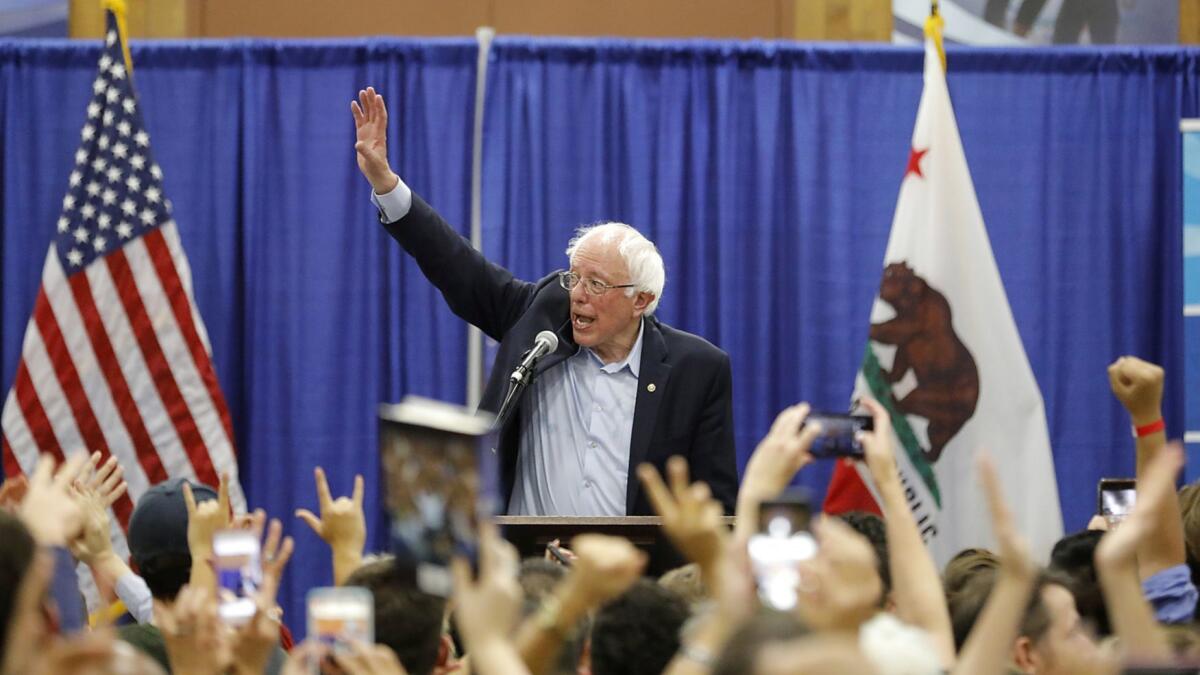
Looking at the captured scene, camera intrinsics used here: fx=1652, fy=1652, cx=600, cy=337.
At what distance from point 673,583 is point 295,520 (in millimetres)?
3754

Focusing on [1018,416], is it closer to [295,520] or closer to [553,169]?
[553,169]

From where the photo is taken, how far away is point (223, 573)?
2252 mm

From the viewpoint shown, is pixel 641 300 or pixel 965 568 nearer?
pixel 965 568

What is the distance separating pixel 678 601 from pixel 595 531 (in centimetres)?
123

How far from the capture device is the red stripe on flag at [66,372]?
5.84 meters

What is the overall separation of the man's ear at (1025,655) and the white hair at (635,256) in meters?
2.24

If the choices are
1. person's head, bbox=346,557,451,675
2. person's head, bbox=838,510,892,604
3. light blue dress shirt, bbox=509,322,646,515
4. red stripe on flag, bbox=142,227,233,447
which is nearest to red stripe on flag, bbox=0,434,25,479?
red stripe on flag, bbox=142,227,233,447

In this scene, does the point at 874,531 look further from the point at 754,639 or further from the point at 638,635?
the point at 754,639

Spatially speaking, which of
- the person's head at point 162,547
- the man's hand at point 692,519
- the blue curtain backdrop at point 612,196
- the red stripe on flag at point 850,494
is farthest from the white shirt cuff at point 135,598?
the blue curtain backdrop at point 612,196

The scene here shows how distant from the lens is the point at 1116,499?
143 inches

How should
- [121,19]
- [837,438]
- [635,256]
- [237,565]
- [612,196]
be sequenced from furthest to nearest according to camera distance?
[612,196]
[121,19]
[635,256]
[837,438]
[237,565]

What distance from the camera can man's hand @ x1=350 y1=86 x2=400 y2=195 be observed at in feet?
14.6

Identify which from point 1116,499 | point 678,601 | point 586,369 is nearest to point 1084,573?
point 1116,499

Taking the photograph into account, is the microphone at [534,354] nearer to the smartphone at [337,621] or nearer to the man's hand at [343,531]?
the man's hand at [343,531]
